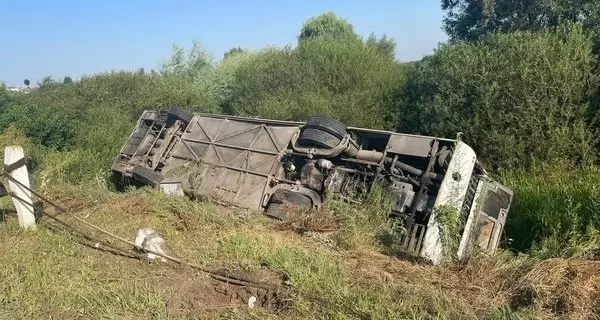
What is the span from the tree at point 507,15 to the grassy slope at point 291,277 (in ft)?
39.7

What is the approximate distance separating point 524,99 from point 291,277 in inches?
→ 347

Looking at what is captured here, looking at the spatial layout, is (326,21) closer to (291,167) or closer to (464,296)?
(291,167)

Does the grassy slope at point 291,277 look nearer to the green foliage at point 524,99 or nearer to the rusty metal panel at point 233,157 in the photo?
the rusty metal panel at point 233,157

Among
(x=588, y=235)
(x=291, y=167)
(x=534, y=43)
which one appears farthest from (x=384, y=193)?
(x=534, y=43)

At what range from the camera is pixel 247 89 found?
21.4 metres

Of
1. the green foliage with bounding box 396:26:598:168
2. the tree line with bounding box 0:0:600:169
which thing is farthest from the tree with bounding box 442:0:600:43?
the green foliage with bounding box 396:26:598:168

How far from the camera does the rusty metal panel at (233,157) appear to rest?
9445 mm

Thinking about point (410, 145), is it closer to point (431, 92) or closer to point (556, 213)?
point (556, 213)

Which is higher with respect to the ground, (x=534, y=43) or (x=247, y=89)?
(x=534, y=43)

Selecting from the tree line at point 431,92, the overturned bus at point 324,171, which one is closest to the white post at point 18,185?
the overturned bus at point 324,171

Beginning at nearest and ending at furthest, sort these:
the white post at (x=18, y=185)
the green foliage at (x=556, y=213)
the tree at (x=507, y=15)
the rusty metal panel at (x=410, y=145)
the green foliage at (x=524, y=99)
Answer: the green foliage at (x=556, y=213) → the white post at (x=18, y=185) → the rusty metal panel at (x=410, y=145) → the green foliage at (x=524, y=99) → the tree at (x=507, y=15)

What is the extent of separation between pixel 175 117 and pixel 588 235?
Result: 337 inches

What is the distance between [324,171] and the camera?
8906 mm

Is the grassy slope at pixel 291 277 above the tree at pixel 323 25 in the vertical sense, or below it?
below
